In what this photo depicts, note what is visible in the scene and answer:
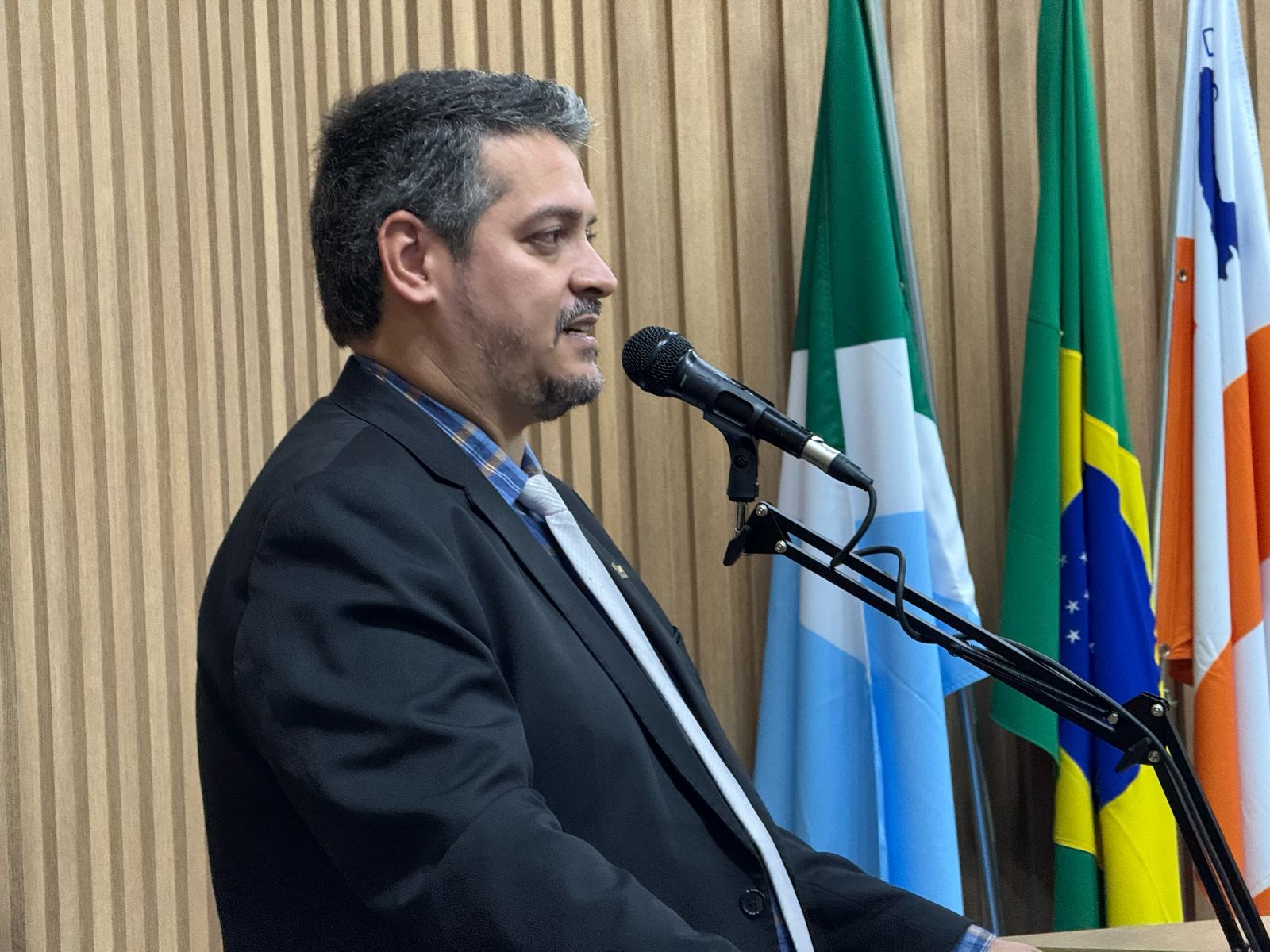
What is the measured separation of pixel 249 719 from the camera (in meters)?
1.32

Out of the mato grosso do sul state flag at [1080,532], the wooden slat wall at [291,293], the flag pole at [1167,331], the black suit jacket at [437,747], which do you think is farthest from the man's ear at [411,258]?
the flag pole at [1167,331]

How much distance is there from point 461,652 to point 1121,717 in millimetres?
620

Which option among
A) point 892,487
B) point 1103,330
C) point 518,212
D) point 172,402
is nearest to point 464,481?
point 518,212

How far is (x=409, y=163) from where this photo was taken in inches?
65.9

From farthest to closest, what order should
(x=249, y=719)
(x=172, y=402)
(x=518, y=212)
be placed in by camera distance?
(x=172, y=402)
(x=518, y=212)
(x=249, y=719)

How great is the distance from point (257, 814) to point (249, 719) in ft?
0.54

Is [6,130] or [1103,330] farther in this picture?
[1103,330]

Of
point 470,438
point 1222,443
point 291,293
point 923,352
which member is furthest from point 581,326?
point 1222,443

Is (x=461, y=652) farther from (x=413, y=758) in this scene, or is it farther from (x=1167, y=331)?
(x=1167, y=331)

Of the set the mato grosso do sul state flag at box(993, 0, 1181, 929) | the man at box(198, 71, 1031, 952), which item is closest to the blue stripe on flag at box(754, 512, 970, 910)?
the mato grosso do sul state flag at box(993, 0, 1181, 929)

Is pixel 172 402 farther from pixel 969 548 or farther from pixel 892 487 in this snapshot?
pixel 969 548

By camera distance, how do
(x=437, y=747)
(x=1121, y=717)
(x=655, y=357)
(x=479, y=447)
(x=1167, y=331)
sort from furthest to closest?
(x=1167, y=331) → (x=479, y=447) → (x=655, y=357) → (x=1121, y=717) → (x=437, y=747)

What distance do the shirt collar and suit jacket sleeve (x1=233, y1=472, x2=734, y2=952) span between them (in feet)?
0.98

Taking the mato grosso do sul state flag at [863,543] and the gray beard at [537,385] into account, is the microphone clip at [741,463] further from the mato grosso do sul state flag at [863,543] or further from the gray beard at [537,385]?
the mato grosso do sul state flag at [863,543]
